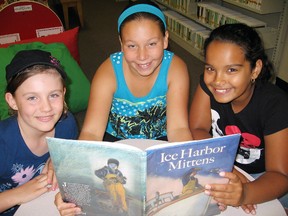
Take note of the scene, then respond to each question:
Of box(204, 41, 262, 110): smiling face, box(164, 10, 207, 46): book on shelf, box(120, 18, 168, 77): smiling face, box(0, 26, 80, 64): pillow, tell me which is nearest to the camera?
box(204, 41, 262, 110): smiling face

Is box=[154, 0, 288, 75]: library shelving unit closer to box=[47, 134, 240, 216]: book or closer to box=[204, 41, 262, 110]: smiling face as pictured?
box=[204, 41, 262, 110]: smiling face

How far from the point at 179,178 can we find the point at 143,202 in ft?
0.35

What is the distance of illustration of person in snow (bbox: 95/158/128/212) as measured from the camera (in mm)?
667

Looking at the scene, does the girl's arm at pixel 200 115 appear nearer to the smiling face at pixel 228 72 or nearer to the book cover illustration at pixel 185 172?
the smiling face at pixel 228 72

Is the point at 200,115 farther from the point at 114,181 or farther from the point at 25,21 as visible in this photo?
the point at 25,21

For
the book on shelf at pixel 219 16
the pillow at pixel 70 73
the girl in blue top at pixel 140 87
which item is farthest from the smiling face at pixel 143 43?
the book on shelf at pixel 219 16

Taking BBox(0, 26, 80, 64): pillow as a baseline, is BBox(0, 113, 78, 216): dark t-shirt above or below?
below

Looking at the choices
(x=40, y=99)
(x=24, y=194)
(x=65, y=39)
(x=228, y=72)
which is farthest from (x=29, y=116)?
(x=65, y=39)

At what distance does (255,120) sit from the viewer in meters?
1.02

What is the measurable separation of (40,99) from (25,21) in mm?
1679

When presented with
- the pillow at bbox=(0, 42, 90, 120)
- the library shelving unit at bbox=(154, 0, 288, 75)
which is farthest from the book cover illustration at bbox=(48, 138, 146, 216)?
the library shelving unit at bbox=(154, 0, 288, 75)

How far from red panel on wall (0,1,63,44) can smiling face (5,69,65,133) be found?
154 centimetres

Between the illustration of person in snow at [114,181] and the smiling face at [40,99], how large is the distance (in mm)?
390

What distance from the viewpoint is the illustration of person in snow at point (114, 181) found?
67 centimetres
